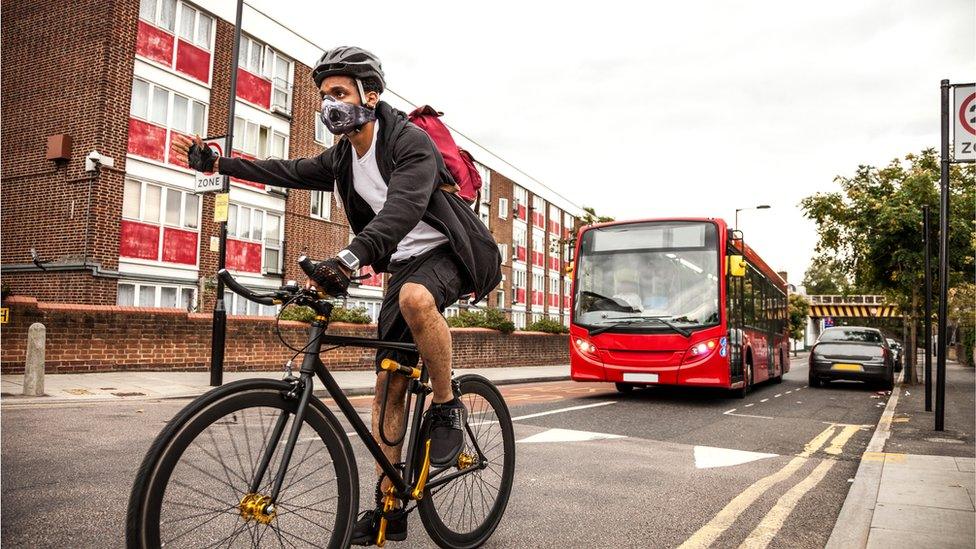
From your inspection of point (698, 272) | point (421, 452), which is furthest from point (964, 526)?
point (698, 272)

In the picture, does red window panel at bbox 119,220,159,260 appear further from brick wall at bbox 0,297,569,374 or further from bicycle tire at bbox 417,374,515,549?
bicycle tire at bbox 417,374,515,549

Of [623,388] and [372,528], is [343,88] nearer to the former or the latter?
[372,528]

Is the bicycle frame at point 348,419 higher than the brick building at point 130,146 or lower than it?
lower

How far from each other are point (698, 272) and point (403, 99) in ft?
74.6

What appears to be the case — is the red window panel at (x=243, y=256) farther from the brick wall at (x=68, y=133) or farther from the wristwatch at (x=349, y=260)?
the wristwatch at (x=349, y=260)

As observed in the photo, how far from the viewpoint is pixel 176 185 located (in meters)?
21.5

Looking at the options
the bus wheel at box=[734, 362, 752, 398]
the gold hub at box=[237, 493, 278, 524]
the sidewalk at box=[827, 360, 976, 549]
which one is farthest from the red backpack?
the bus wheel at box=[734, 362, 752, 398]

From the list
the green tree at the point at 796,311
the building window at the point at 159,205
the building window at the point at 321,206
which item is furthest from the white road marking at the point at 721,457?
the green tree at the point at 796,311

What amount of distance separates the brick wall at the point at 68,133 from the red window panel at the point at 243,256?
4259 millimetres

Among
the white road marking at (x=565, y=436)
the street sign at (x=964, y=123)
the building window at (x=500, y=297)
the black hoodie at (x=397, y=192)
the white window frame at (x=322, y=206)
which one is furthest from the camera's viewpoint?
the building window at (x=500, y=297)

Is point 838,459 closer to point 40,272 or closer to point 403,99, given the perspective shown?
point 40,272

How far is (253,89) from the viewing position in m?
24.7

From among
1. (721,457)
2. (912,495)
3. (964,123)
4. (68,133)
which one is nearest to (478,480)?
(912,495)

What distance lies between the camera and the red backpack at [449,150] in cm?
298
